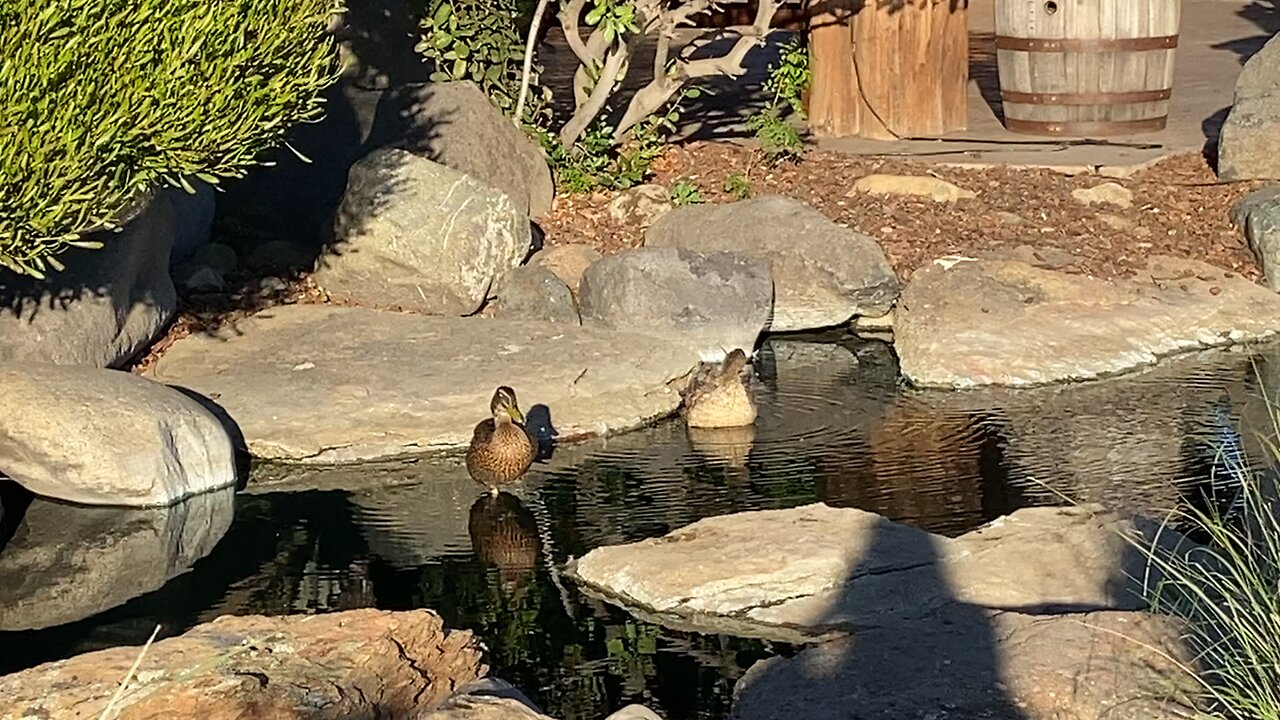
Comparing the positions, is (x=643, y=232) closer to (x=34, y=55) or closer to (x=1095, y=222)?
(x=1095, y=222)

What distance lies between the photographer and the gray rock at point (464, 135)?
11.7m

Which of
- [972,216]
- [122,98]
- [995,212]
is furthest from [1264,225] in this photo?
[122,98]

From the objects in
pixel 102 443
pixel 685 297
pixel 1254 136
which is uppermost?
pixel 1254 136

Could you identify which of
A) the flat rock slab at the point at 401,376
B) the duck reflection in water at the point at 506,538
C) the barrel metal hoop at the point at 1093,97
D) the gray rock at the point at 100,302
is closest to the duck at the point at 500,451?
the duck reflection in water at the point at 506,538

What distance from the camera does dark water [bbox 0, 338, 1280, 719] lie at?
262 inches

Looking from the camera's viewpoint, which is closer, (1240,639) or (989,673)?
(1240,639)

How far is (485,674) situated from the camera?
5.93m

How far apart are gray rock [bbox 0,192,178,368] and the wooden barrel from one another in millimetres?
6314

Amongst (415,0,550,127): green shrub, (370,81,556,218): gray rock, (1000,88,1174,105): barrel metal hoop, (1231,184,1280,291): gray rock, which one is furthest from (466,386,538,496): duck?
(1000,88,1174,105): barrel metal hoop

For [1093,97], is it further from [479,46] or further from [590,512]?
[590,512]

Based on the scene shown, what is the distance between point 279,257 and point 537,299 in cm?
183

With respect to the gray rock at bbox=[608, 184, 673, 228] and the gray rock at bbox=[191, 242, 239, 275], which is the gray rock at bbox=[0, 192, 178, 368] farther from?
the gray rock at bbox=[608, 184, 673, 228]

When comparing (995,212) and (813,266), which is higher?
(995,212)

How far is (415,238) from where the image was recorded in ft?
35.0
